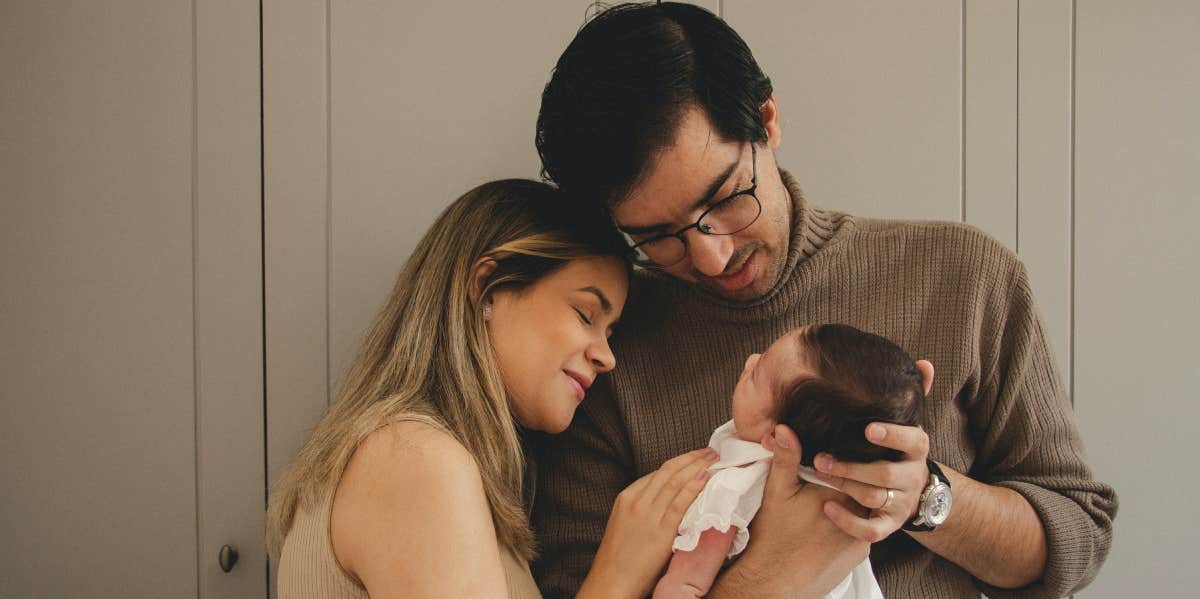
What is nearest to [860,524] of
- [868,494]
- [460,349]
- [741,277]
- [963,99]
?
[868,494]

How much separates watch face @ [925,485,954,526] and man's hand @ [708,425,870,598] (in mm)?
109

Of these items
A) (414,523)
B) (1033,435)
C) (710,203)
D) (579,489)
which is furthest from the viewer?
(579,489)

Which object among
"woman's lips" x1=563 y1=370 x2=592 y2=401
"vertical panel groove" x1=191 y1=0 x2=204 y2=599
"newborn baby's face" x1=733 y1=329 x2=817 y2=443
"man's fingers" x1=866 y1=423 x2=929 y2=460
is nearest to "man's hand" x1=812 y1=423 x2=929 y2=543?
"man's fingers" x1=866 y1=423 x2=929 y2=460

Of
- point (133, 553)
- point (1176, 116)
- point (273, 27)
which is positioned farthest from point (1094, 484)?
point (133, 553)

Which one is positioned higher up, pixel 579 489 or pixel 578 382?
pixel 578 382

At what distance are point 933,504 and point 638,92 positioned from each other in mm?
790

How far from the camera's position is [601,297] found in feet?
4.59

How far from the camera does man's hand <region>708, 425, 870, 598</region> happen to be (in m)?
1.18

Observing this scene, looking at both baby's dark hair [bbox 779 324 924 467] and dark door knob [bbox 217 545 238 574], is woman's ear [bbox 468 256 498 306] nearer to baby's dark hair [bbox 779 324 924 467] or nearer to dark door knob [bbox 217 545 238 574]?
baby's dark hair [bbox 779 324 924 467]

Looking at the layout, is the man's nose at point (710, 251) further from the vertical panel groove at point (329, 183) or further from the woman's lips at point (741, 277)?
the vertical panel groove at point (329, 183)

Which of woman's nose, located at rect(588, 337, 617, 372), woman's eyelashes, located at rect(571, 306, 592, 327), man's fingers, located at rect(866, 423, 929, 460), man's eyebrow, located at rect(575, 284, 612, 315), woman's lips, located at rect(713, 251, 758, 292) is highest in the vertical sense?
woman's lips, located at rect(713, 251, 758, 292)

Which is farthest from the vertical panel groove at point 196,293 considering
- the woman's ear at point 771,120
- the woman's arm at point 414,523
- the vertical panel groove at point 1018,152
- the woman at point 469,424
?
the vertical panel groove at point 1018,152

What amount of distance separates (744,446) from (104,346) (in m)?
1.43

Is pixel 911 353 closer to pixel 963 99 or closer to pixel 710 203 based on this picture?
pixel 710 203
